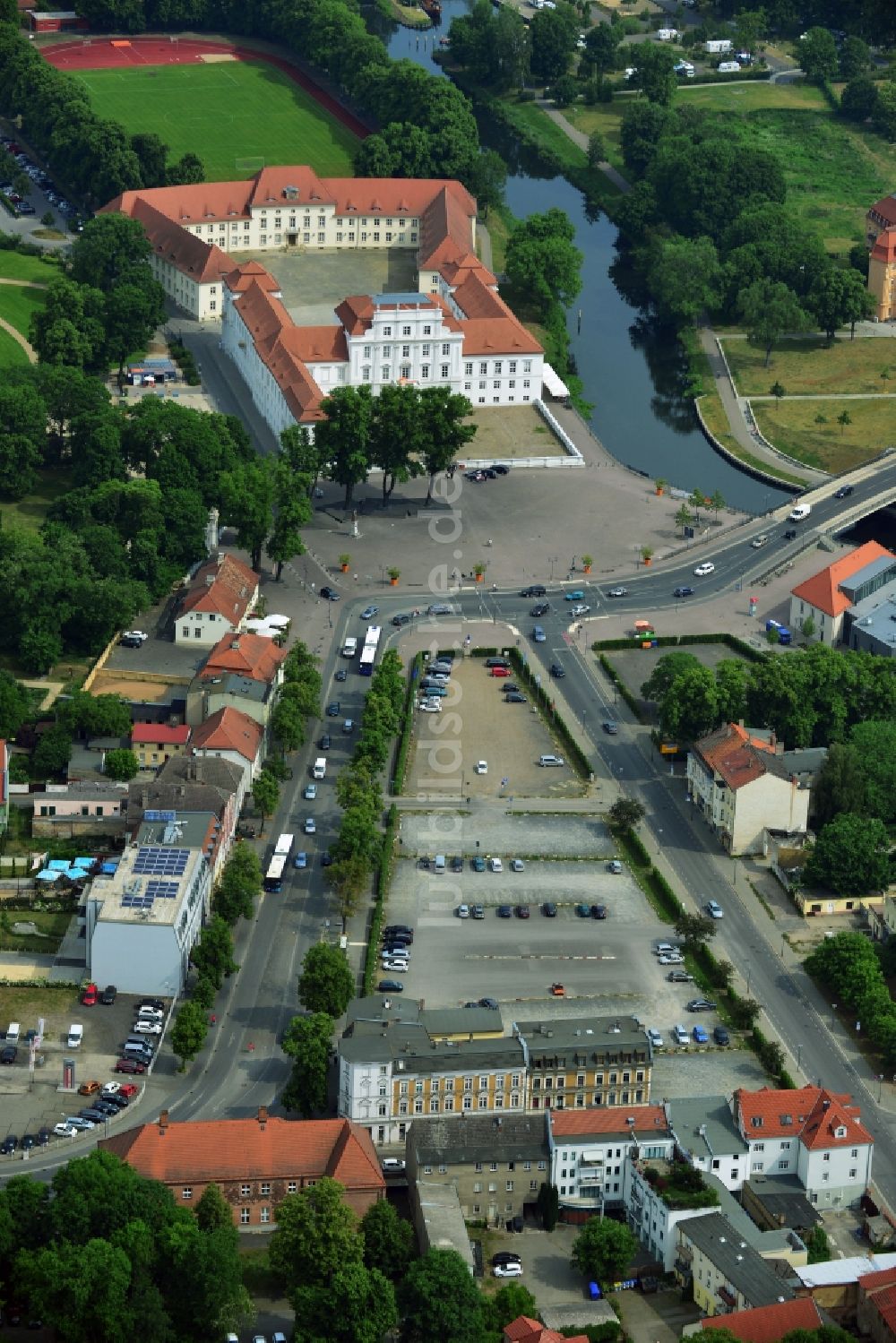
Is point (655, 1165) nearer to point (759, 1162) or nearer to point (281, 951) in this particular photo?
point (759, 1162)

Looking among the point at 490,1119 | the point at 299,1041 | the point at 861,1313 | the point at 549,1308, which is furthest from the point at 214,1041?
the point at 861,1313

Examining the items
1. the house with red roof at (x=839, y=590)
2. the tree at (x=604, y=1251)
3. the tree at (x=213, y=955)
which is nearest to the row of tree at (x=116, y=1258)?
the tree at (x=604, y=1251)

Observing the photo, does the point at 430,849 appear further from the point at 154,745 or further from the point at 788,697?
the point at 788,697

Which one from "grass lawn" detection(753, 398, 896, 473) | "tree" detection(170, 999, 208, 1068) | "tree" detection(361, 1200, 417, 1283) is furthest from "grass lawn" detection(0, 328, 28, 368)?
"tree" detection(361, 1200, 417, 1283)

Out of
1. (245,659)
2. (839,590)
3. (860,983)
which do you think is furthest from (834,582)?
(860,983)

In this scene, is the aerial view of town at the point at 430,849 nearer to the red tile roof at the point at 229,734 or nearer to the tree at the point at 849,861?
the tree at the point at 849,861
